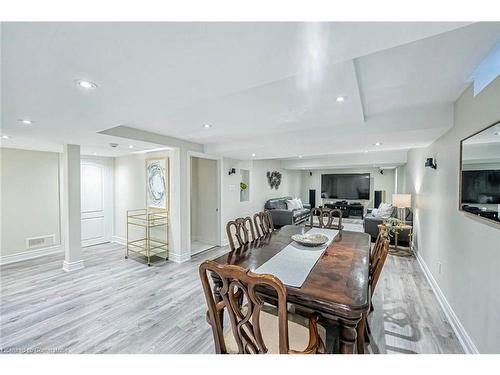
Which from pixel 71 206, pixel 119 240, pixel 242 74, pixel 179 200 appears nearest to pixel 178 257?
pixel 179 200

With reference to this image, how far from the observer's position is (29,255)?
3967 mm

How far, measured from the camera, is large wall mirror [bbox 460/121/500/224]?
1.45 metres

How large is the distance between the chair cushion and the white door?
4.79 metres

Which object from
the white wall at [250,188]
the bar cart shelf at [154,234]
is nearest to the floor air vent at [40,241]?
the bar cart shelf at [154,234]

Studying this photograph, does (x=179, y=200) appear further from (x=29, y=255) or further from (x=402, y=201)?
(x=402, y=201)

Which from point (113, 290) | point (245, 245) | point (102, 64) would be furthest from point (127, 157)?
point (102, 64)

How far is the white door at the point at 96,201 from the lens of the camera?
4688 mm

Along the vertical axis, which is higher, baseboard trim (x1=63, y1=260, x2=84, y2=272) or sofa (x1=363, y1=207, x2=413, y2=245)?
sofa (x1=363, y1=207, x2=413, y2=245)

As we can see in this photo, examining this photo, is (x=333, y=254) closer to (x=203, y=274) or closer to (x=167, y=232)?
(x=203, y=274)

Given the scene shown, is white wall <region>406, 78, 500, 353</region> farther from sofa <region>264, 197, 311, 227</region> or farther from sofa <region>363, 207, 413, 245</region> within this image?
sofa <region>264, 197, 311, 227</region>

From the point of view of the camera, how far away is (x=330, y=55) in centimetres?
104

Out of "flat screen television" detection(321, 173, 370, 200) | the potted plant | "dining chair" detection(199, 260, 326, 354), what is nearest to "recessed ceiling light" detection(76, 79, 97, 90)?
"dining chair" detection(199, 260, 326, 354)

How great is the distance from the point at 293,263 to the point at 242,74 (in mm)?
1489

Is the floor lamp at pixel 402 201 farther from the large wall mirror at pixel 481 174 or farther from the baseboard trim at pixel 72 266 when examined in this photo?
the baseboard trim at pixel 72 266
